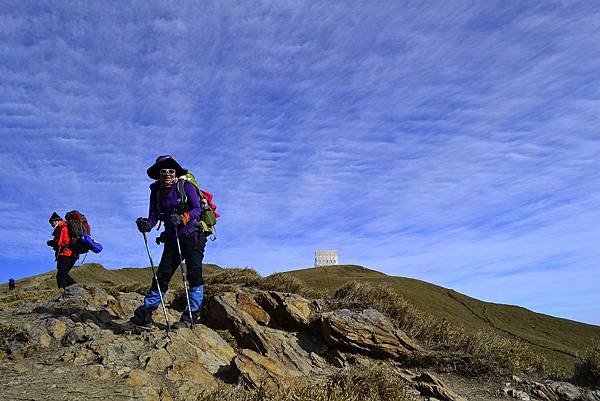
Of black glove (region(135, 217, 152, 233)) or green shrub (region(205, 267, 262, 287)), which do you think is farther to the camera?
green shrub (region(205, 267, 262, 287))

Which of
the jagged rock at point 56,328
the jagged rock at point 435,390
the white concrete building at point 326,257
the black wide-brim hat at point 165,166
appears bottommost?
the jagged rock at point 435,390

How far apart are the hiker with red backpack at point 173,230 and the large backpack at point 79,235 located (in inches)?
184

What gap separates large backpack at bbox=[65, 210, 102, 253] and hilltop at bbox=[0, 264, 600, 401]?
144 cm

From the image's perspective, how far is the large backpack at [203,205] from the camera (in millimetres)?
7617

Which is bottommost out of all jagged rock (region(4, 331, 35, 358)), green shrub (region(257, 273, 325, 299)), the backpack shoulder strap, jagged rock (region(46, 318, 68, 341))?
jagged rock (region(4, 331, 35, 358))

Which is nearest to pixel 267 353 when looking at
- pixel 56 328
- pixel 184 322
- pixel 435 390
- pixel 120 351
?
pixel 184 322

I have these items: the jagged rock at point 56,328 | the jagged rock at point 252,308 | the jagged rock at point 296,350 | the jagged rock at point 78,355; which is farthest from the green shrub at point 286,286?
the jagged rock at point 78,355

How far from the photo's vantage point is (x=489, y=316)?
754 inches

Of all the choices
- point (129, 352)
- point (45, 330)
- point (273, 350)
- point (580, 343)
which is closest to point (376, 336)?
point (273, 350)

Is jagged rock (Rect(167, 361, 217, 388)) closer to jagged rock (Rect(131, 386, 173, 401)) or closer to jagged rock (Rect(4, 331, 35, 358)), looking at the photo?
jagged rock (Rect(131, 386, 173, 401))

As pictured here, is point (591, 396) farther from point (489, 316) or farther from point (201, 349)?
point (489, 316)

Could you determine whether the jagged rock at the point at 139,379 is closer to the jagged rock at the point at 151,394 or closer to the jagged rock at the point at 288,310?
the jagged rock at the point at 151,394

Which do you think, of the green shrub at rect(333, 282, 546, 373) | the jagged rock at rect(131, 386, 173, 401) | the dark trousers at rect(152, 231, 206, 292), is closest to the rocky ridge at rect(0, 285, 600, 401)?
the jagged rock at rect(131, 386, 173, 401)

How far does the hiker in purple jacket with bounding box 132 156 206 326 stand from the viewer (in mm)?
7578
